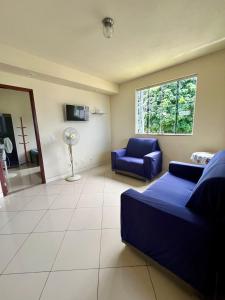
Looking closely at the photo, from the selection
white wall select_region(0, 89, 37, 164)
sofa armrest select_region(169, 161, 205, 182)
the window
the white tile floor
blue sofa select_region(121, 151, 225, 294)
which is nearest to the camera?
blue sofa select_region(121, 151, 225, 294)

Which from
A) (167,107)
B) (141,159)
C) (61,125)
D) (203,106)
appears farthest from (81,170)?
(203,106)

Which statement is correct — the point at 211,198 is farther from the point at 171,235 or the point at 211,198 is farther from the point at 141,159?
the point at 141,159

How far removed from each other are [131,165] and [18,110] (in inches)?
163

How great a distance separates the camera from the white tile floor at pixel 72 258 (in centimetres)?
105

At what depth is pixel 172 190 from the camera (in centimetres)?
162

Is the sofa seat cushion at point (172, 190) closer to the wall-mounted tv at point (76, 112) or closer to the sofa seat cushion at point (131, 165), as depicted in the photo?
the sofa seat cushion at point (131, 165)

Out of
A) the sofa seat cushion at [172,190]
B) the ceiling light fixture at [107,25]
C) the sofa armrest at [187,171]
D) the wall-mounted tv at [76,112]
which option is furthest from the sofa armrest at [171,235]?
the wall-mounted tv at [76,112]

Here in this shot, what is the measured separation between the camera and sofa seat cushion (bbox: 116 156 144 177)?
2.88 m

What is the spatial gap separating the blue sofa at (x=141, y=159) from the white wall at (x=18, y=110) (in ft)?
10.8

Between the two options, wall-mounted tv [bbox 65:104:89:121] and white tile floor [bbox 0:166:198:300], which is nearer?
white tile floor [bbox 0:166:198:300]

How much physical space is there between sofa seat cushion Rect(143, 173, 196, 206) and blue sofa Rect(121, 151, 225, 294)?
296mm

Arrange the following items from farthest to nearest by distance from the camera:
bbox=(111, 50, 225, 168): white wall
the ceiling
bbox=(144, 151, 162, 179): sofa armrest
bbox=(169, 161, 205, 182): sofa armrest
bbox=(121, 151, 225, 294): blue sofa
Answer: bbox=(144, 151, 162, 179): sofa armrest
bbox=(111, 50, 225, 168): white wall
bbox=(169, 161, 205, 182): sofa armrest
the ceiling
bbox=(121, 151, 225, 294): blue sofa

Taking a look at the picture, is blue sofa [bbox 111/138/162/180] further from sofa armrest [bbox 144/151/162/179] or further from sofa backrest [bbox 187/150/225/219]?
sofa backrest [bbox 187/150/225/219]

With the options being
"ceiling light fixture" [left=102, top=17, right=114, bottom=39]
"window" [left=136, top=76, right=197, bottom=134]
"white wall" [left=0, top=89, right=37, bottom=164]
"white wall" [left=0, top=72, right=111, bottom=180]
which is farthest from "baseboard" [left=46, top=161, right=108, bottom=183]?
"ceiling light fixture" [left=102, top=17, right=114, bottom=39]
